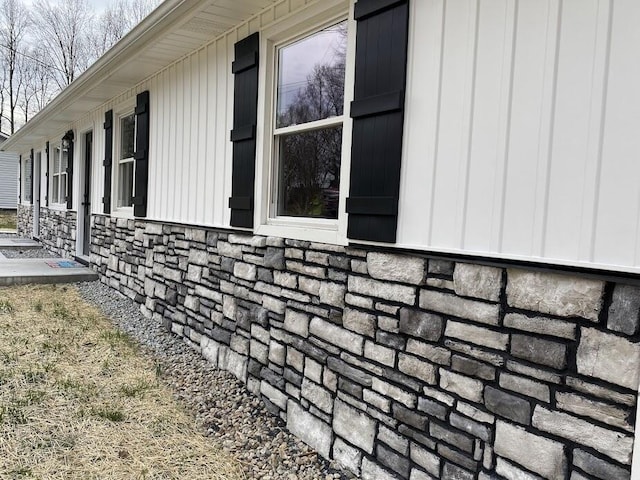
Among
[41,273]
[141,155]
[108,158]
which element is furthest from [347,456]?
[41,273]

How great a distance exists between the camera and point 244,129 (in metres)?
3.47

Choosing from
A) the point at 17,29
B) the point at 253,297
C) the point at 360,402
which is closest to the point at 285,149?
the point at 253,297

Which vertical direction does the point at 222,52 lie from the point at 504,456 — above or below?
above

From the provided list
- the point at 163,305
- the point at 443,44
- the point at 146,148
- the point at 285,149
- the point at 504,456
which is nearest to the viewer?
the point at 504,456

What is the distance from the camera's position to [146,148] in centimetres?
539

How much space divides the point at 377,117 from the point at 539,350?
1.27 metres

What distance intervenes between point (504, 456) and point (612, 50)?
4.67 feet

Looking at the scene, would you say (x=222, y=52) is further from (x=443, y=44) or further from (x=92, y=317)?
(x=92, y=317)

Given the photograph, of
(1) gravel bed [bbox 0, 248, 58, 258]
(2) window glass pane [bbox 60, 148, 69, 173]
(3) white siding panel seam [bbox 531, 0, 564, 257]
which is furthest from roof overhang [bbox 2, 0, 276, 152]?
(1) gravel bed [bbox 0, 248, 58, 258]

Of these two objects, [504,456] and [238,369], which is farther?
[238,369]

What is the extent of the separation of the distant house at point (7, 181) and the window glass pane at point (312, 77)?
76.0 ft

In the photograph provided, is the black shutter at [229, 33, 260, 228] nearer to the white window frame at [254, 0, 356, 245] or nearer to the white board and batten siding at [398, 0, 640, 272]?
the white window frame at [254, 0, 356, 245]

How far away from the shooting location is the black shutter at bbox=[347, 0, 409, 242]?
2.24 m

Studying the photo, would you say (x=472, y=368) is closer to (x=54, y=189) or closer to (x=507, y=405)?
(x=507, y=405)
